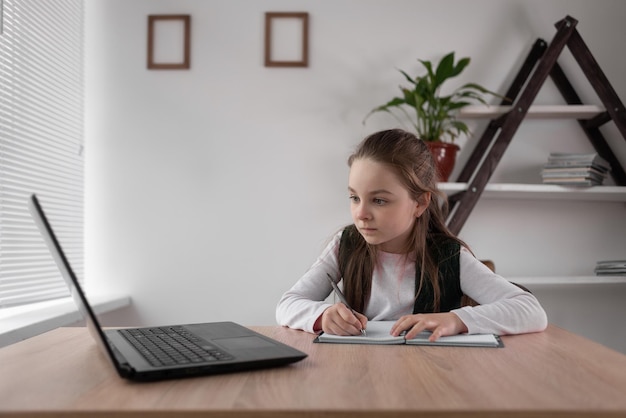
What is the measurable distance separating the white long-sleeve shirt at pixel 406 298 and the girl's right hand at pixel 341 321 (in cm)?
5

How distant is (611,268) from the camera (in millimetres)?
2574

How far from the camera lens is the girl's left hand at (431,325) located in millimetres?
1060

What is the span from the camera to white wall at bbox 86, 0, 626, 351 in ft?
9.20

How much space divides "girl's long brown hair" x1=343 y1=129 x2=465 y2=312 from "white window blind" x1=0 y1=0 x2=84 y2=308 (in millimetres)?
1283

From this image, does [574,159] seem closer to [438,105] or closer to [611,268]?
[611,268]

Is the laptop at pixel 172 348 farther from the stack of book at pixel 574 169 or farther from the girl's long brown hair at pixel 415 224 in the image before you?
the stack of book at pixel 574 169

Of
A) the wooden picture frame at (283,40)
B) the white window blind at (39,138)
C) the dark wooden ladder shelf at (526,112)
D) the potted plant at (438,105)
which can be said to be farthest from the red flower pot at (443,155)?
the white window blind at (39,138)

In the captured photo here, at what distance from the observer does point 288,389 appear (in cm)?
70

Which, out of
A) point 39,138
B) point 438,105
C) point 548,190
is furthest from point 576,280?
point 39,138

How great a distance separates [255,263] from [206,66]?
0.97 m

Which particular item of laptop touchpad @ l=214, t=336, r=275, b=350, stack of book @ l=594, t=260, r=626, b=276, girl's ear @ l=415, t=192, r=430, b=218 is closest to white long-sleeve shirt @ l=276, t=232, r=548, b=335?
girl's ear @ l=415, t=192, r=430, b=218

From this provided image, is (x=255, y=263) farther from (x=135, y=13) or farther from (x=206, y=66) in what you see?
(x=135, y=13)

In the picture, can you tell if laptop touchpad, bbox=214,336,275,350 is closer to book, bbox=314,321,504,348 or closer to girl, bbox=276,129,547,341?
book, bbox=314,321,504,348
